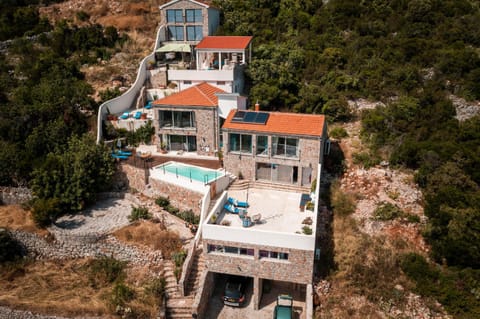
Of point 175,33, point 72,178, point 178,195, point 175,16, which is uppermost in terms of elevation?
point 175,16

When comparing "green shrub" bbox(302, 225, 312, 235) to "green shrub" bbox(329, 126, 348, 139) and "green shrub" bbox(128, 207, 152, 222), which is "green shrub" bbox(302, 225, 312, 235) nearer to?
"green shrub" bbox(128, 207, 152, 222)

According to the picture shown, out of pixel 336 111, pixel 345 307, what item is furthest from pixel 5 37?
pixel 345 307

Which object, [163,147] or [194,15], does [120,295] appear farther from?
[194,15]

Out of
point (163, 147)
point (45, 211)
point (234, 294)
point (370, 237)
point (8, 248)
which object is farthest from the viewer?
point (163, 147)

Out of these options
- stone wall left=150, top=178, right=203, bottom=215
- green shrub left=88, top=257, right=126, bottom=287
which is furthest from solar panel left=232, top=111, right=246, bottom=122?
green shrub left=88, top=257, right=126, bottom=287

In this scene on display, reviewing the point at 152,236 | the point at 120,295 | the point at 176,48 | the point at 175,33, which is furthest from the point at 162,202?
the point at 175,33

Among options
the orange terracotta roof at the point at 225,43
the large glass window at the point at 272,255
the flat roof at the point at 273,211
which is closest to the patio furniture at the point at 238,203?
the flat roof at the point at 273,211
